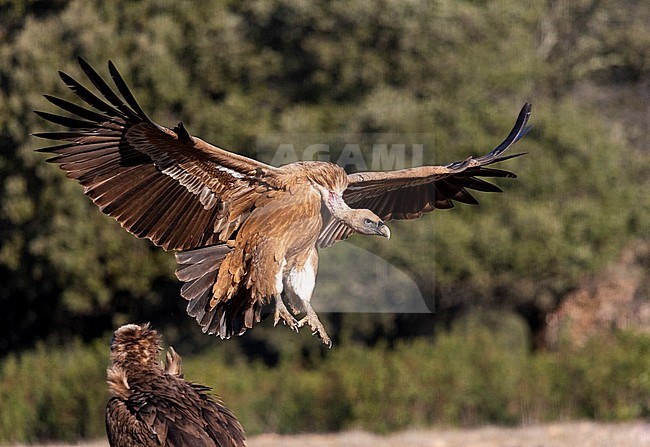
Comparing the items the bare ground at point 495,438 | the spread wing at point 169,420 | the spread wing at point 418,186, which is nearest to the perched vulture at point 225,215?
the spread wing at point 418,186

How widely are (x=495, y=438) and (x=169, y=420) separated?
6315 mm

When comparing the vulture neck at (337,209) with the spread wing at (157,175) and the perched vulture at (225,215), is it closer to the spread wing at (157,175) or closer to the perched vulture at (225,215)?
the perched vulture at (225,215)

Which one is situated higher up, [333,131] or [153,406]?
[333,131]

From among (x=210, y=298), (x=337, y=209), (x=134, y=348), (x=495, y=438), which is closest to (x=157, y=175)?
(x=210, y=298)

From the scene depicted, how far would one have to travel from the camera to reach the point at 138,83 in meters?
16.8

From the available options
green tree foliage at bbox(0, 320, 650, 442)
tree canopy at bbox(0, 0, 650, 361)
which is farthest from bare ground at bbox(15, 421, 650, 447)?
tree canopy at bbox(0, 0, 650, 361)

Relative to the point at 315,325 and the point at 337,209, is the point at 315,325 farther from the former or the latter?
the point at 337,209

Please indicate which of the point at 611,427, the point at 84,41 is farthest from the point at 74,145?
the point at 84,41

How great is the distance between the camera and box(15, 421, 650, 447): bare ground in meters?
10.0

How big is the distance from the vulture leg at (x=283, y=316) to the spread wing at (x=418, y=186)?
0.64m

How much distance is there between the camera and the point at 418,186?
25.2 feet

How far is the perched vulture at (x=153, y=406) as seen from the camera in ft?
16.2

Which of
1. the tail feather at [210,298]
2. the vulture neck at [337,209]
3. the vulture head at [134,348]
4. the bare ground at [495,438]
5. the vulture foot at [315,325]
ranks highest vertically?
the vulture neck at [337,209]

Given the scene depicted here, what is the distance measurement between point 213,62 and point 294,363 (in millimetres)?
4983
